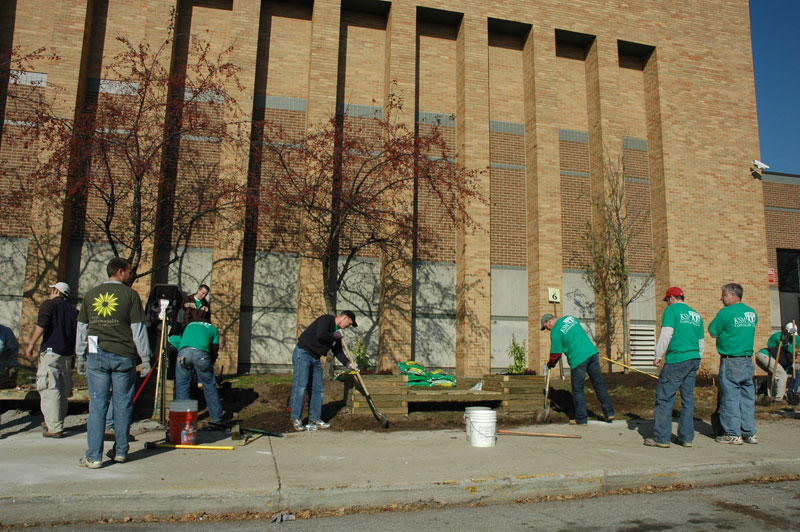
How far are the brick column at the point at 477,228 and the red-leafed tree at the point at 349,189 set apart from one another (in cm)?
53

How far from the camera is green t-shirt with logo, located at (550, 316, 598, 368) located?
898 cm

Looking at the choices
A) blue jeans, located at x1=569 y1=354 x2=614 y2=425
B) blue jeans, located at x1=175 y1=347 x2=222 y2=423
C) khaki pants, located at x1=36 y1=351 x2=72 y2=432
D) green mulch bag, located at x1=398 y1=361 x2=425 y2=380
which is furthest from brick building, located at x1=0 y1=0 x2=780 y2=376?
khaki pants, located at x1=36 y1=351 x2=72 y2=432

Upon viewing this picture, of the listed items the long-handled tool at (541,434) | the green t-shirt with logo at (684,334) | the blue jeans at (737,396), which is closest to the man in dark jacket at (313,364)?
the long-handled tool at (541,434)

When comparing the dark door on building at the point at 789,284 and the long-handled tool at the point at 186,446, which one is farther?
the dark door on building at the point at 789,284

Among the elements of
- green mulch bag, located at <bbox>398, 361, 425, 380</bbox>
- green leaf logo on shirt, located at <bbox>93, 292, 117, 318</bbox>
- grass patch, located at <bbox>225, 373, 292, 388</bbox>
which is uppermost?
green leaf logo on shirt, located at <bbox>93, 292, 117, 318</bbox>

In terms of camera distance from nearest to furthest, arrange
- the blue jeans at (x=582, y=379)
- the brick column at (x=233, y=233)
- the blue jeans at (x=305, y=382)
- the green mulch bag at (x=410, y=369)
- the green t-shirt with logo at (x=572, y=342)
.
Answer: the blue jeans at (x=305, y=382)
the blue jeans at (x=582, y=379)
the green t-shirt with logo at (x=572, y=342)
the green mulch bag at (x=410, y=369)
the brick column at (x=233, y=233)

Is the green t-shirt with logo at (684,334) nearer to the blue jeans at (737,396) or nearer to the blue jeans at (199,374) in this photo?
the blue jeans at (737,396)

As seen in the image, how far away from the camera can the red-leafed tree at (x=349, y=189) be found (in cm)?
1175

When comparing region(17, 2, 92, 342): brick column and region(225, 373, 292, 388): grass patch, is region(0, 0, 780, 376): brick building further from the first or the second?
region(225, 373, 292, 388): grass patch

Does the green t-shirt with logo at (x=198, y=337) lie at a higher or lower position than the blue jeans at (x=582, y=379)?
higher

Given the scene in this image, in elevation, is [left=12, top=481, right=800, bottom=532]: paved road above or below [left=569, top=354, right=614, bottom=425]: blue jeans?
below

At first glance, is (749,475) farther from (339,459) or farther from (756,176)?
(756,176)

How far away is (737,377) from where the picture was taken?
7.41 m

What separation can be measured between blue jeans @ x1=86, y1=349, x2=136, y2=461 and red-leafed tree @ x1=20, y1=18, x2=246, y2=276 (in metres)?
5.50
